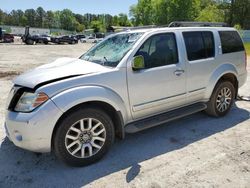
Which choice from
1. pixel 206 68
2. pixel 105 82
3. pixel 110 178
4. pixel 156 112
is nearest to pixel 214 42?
pixel 206 68

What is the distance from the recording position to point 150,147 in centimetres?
448

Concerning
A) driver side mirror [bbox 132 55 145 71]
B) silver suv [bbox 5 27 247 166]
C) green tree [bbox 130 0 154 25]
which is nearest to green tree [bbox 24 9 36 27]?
green tree [bbox 130 0 154 25]

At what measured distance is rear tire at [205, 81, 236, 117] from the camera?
18.4ft

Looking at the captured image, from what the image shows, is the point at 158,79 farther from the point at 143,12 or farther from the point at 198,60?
the point at 143,12

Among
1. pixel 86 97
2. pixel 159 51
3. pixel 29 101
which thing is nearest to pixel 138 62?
pixel 159 51

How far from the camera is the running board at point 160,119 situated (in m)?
4.27

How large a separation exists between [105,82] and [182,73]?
1.53 meters

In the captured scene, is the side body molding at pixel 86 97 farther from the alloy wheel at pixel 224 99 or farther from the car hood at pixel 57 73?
the alloy wheel at pixel 224 99

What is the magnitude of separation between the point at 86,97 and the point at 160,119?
4.75 ft

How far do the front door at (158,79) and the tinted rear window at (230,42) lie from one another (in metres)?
1.36

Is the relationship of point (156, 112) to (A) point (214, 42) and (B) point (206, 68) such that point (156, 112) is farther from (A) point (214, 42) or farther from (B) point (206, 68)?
(A) point (214, 42)

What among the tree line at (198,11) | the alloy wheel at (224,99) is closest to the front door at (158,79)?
the alloy wheel at (224,99)

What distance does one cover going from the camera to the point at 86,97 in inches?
145

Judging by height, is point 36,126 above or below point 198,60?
below
